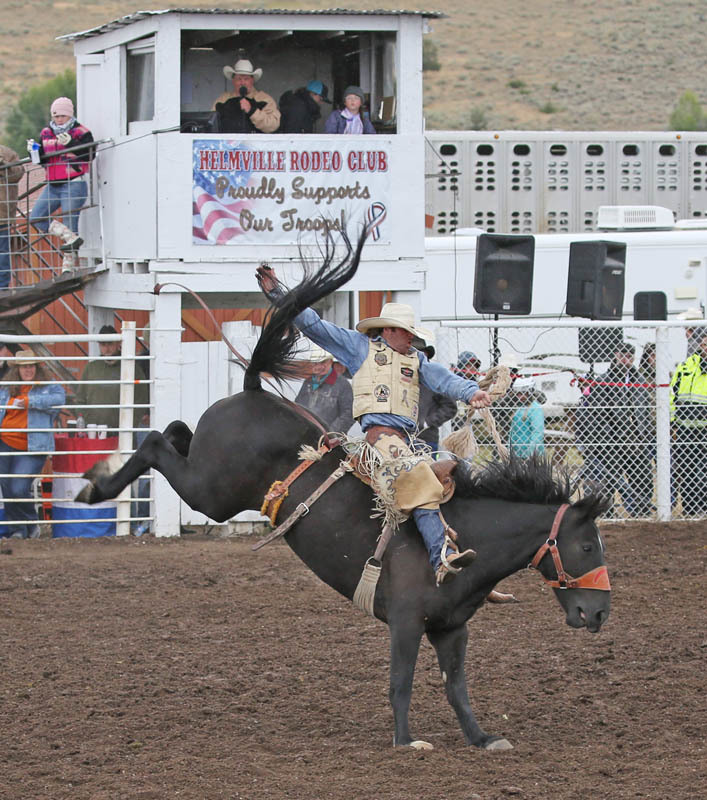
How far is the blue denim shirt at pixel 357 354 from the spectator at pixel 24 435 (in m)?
6.17

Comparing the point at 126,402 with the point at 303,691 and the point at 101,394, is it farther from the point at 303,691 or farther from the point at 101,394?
the point at 303,691

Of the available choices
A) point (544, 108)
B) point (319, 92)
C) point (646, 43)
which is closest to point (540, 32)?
point (646, 43)

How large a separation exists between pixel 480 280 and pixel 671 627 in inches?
196

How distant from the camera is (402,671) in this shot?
5832 millimetres

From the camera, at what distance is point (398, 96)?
12352mm

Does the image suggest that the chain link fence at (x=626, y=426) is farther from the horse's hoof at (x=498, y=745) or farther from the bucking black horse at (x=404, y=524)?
the horse's hoof at (x=498, y=745)

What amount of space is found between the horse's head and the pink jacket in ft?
27.4

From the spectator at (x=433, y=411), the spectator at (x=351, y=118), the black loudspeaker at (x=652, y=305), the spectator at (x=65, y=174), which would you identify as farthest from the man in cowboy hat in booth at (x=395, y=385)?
the black loudspeaker at (x=652, y=305)

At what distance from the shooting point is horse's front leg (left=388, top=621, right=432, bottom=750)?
5801 mm

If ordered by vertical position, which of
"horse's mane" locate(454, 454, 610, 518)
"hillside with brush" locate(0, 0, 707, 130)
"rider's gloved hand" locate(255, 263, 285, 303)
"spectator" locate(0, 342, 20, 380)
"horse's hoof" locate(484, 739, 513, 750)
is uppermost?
"hillside with brush" locate(0, 0, 707, 130)

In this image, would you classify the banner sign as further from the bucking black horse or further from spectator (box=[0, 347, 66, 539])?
the bucking black horse

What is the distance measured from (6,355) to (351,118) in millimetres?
4250

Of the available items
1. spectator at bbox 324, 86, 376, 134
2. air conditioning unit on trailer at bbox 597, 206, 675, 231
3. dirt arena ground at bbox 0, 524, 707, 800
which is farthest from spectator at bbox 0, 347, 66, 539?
air conditioning unit on trailer at bbox 597, 206, 675, 231

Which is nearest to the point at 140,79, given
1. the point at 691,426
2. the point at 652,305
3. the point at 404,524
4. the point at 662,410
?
the point at 652,305
